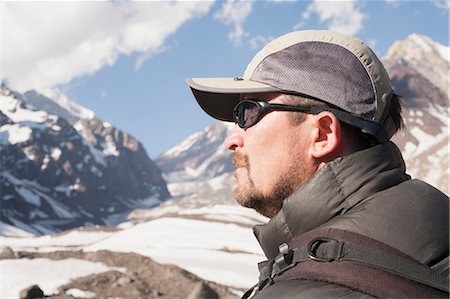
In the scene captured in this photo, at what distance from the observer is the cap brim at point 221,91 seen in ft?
9.32

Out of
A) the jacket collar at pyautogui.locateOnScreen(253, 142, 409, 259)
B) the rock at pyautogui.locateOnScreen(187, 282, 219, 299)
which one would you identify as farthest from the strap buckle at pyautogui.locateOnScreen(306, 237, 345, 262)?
the rock at pyautogui.locateOnScreen(187, 282, 219, 299)

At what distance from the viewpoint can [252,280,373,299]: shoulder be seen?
1996 millimetres

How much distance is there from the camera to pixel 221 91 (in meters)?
2.96

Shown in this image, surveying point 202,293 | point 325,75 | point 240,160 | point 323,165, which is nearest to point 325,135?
point 323,165

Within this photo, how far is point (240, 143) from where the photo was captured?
9.90ft

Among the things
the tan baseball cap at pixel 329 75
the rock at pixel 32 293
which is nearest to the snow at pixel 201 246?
the rock at pixel 32 293

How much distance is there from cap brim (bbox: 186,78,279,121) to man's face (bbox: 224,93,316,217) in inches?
3.7

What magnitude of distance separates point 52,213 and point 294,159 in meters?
196

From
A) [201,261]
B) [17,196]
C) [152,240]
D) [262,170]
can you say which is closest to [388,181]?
[262,170]

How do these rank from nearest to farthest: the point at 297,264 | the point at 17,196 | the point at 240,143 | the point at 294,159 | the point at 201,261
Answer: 1. the point at 297,264
2. the point at 294,159
3. the point at 240,143
4. the point at 201,261
5. the point at 17,196

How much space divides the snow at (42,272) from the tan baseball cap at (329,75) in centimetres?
2364

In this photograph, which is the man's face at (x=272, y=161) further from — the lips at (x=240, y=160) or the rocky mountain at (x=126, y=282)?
the rocky mountain at (x=126, y=282)

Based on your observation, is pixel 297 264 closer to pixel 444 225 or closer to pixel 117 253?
pixel 444 225

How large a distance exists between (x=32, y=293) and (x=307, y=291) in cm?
2267
